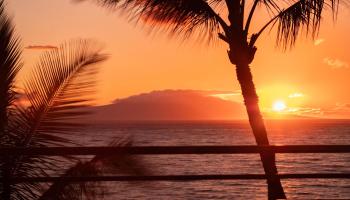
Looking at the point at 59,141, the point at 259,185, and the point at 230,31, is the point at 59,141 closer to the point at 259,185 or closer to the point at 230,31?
the point at 230,31

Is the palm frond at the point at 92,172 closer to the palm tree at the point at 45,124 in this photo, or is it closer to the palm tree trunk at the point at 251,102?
the palm tree at the point at 45,124

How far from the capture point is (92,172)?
14.1ft

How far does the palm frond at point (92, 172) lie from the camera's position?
13.6 ft

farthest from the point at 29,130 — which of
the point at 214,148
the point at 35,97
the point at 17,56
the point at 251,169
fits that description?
the point at 251,169

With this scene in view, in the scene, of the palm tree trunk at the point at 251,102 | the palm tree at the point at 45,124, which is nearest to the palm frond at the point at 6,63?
the palm tree at the point at 45,124

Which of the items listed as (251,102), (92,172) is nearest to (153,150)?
(92,172)

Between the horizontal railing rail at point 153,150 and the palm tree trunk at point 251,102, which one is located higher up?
the palm tree trunk at point 251,102

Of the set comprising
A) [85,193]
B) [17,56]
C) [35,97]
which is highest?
[17,56]

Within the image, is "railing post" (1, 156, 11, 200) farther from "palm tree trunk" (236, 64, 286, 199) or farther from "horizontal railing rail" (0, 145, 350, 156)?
"palm tree trunk" (236, 64, 286, 199)

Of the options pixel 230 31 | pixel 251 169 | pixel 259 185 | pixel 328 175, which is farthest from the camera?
pixel 251 169

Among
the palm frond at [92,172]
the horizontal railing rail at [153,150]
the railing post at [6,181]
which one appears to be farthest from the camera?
the palm frond at [92,172]

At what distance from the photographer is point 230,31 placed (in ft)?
26.4

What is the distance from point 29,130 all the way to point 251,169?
51.5m

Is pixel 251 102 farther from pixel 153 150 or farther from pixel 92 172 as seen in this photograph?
pixel 153 150
